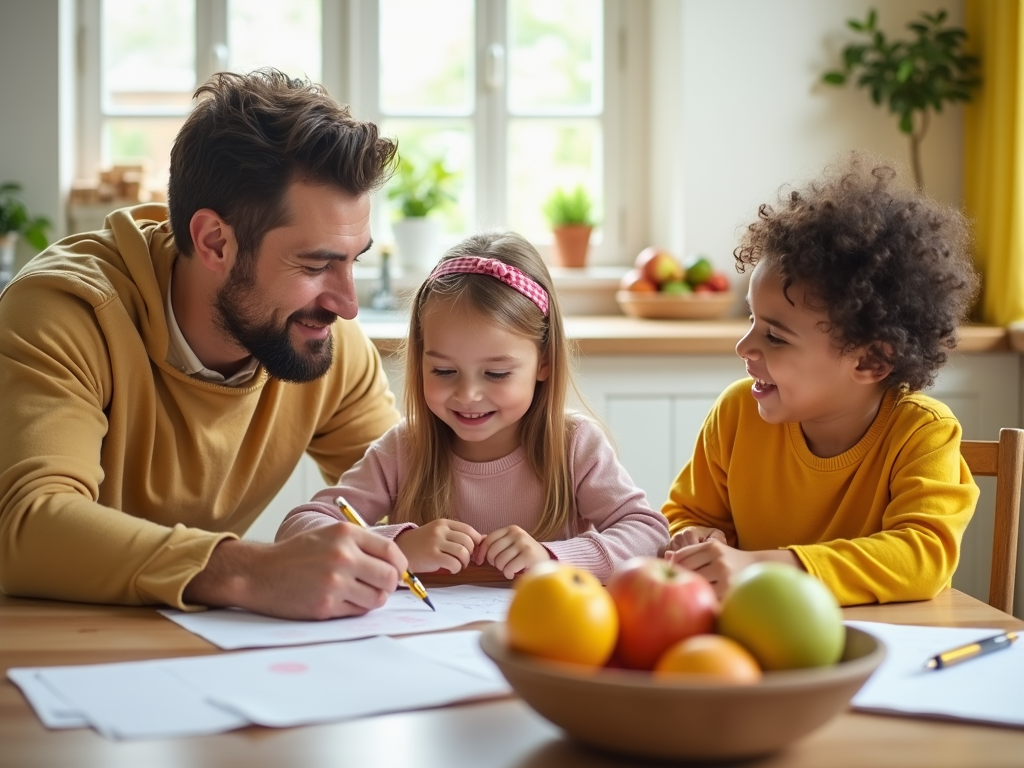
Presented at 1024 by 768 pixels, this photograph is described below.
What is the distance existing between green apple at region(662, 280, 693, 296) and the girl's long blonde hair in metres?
1.61

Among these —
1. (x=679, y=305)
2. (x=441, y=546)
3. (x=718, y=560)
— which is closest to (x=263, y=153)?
(x=441, y=546)

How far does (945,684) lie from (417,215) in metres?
2.83

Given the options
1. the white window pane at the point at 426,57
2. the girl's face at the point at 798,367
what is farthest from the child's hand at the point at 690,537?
the white window pane at the point at 426,57

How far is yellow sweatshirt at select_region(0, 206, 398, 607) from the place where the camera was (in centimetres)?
134

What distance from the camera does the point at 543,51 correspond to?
378 centimetres

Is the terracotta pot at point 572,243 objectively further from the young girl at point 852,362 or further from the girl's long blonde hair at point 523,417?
the young girl at point 852,362

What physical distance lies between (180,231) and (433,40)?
2.09m

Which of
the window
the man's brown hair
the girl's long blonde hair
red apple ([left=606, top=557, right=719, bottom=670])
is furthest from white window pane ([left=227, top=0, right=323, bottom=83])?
red apple ([left=606, top=557, right=719, bottom=670])

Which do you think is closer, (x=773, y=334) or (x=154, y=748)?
(x=154, y=748)

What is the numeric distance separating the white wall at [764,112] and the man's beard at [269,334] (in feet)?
6.14

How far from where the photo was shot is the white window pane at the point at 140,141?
3.71 m

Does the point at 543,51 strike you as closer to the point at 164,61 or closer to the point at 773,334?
the point at 164,61

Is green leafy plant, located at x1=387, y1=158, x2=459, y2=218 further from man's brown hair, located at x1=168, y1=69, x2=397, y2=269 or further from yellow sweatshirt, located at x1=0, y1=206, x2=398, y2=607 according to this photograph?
man's brown hair, located at x1=168, y1=69, x2=397, y2=269

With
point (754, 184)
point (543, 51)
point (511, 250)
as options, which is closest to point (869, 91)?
point (754, 184)
